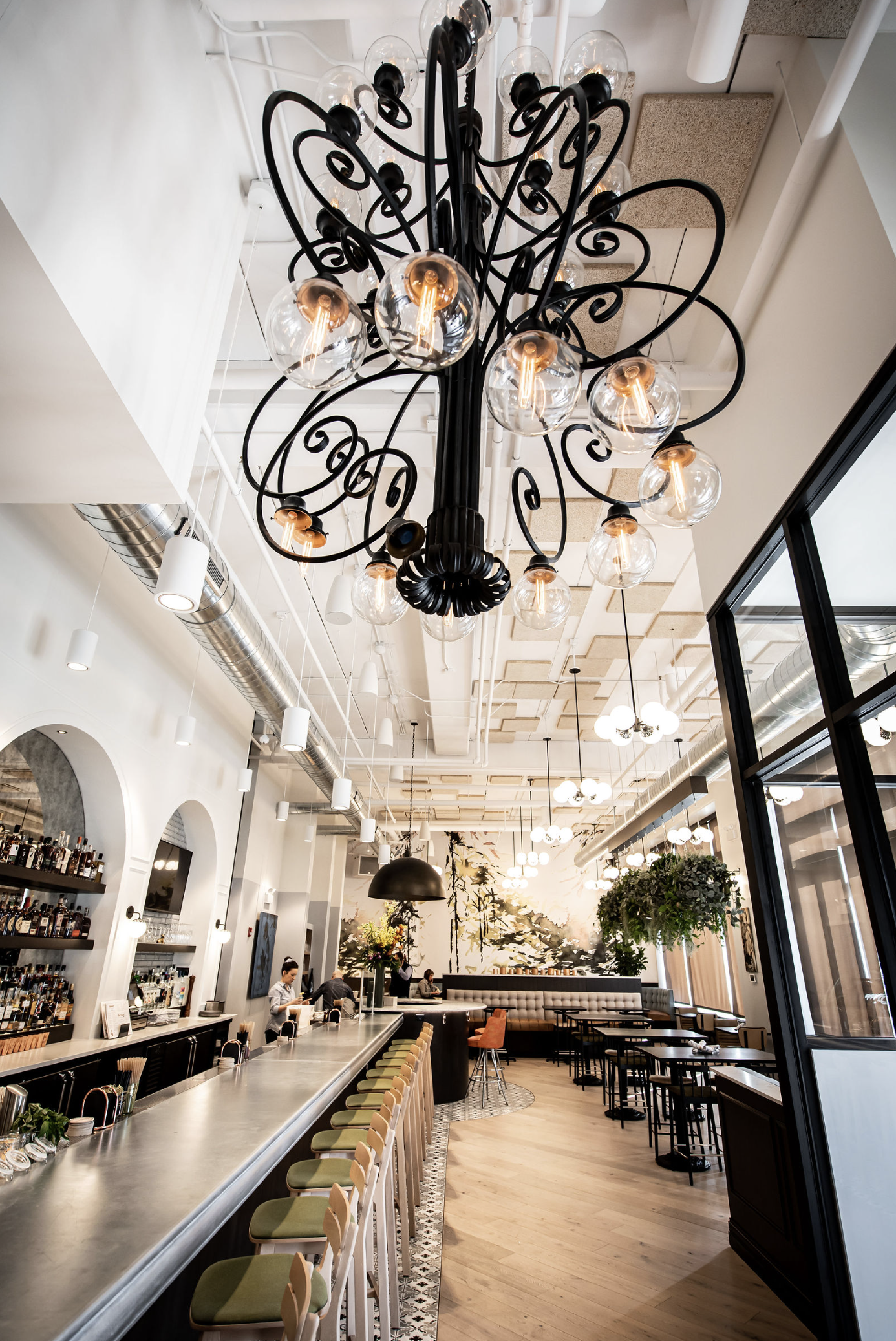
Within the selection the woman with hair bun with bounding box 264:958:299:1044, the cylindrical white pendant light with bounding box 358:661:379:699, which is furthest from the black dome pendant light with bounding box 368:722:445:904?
the cylindrical white pendant light with bounding box 358:661:379:699

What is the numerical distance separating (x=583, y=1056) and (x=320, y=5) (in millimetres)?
10712

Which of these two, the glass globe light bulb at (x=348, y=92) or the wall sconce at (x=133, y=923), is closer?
the glass globe light bulb at (x=348, y=92)

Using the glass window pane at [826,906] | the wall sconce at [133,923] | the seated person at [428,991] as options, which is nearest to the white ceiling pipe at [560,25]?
the glass window pane at [826,906]

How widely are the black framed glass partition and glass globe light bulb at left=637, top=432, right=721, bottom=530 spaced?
0.99 meters

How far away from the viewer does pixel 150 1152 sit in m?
2.19

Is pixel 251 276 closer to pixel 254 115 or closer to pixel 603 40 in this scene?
pixel 254 115

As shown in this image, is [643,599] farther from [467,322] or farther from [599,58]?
[467,322]

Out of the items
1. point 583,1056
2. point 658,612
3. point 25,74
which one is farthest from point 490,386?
point 583,1056

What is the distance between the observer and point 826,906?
2.80 meters

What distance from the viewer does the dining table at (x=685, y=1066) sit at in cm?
538

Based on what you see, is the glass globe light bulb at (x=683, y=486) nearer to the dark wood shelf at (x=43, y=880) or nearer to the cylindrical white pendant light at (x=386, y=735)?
the dark wood shelf at (x=43, y=880)

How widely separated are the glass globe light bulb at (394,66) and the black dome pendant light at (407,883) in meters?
7.05

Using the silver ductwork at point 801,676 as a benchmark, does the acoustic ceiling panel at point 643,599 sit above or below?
above

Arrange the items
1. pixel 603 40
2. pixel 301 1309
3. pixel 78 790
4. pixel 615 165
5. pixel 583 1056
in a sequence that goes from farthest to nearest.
Answer: pixel 583 1056, pixel 78 790, pixel 615 165, pixel 603 40, pixel 301 1309
